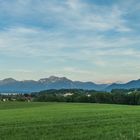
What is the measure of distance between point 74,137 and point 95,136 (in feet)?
2.90

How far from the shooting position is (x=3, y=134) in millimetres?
19938

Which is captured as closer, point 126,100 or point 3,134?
point 3,134

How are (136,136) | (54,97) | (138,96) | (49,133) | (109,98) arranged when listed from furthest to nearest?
(54,97)
(109,98)
(138,96)
(49,133)
(136,136)

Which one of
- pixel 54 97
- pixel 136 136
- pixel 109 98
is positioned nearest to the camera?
pixel 136 136

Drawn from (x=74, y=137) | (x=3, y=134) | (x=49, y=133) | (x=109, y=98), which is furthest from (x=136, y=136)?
(x=109, y=98)

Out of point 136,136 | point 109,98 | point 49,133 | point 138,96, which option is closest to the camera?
point 136,136

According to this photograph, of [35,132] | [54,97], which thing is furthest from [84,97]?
[35,132]

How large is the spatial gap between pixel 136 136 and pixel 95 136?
1.72 m

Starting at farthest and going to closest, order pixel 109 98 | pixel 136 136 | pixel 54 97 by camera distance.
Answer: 1. pixel 54 97
2. pixel 109 98
3. pixel 136 136

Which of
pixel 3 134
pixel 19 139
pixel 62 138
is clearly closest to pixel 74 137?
pixel 62 138

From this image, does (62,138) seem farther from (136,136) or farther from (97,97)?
(97,97)

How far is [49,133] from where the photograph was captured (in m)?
19.4

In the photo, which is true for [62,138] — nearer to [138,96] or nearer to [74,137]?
[74,137]

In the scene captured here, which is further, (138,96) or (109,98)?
(109,98)
